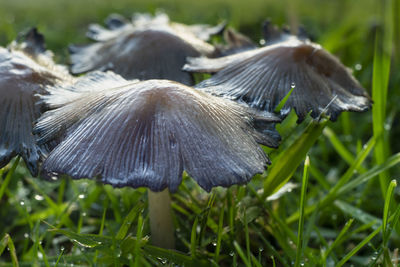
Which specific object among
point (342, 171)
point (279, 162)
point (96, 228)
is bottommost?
point (96, 228)

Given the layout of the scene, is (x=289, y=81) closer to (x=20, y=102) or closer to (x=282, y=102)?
(x=282, y=102)

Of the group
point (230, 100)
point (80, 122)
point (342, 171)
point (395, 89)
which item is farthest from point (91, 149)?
point (395, 89)

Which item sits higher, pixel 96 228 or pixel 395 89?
pixel 395 89

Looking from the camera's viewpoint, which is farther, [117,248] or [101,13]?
[101,13]

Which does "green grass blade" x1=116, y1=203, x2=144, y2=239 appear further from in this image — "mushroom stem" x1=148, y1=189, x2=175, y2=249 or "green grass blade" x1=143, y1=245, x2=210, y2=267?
"mushroom stem" x1=148, y1=189, x2=175, y2=249

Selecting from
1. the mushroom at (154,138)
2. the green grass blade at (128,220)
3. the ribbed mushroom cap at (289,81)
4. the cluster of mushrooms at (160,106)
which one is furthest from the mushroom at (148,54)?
the green grass blade at (128,220)

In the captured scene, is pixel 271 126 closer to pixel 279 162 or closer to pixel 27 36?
pixel 279 162
